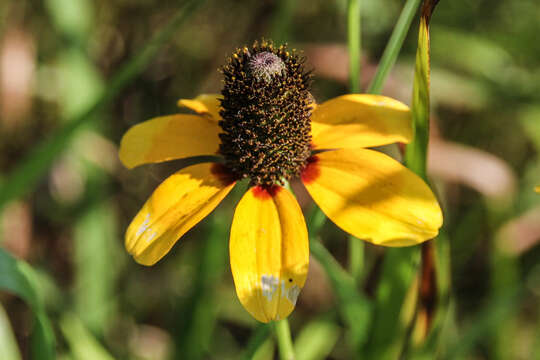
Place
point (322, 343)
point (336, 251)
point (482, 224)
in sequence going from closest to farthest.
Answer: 1. point (322, 343)
2. point (482, 224)
3. point (336, 251)

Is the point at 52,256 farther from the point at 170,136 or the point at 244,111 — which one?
the point at 244,111

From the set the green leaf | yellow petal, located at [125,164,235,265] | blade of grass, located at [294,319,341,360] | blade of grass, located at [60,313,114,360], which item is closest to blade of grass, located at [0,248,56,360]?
yellow petal, located at [125,164,235,265]

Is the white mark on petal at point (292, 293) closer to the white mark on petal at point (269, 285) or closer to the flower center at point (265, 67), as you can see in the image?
the white mark on petal at point (269, 285)

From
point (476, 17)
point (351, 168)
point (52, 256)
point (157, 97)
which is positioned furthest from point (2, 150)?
point (476, 17)

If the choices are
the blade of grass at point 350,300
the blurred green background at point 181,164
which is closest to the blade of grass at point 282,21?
the blurred green background at point 181,164

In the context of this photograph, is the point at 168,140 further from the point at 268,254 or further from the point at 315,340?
the point at 315,340

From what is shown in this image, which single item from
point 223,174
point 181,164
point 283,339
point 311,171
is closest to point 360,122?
point 311,171
